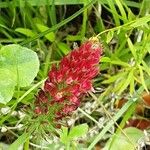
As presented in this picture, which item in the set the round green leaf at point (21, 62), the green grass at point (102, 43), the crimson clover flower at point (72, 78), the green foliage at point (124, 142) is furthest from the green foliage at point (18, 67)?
the green foliage at point (124, 142)

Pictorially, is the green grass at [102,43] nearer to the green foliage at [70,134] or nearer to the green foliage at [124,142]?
the green foliage at [124,142]

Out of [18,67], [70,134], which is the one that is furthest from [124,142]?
[18,67]

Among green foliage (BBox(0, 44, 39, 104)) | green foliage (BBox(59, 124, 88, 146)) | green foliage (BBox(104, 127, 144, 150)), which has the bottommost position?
green foliage (BBox(104, 127, 144, 150))

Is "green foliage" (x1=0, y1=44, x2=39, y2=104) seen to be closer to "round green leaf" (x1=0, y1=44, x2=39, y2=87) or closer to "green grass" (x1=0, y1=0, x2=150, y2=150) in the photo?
"round green leaf" (x1=0, y1=44, x2=39, y2=87)

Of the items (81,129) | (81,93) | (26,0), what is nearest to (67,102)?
(81,93)

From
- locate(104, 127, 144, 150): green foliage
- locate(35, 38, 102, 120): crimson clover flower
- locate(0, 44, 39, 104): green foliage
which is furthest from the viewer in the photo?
locate(104, 127, 144, 150): green foliage

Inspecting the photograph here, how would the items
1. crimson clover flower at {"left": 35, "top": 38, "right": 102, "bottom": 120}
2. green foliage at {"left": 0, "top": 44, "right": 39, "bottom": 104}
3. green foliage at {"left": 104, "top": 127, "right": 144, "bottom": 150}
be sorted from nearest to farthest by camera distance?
crimson clover flower at {"left": 35, "top": 38, "right": 102, "bottom": 120}
green foliage at {"left": 0, "top": 44, "right": 39, "bottom": 104}
green foliage at {"left": 104, "top": 127, "right": 144, "bottom": 150}

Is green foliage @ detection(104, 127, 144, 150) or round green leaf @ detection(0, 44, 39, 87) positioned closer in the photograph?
round green leaf @ detection(0, 44, 39, 87)

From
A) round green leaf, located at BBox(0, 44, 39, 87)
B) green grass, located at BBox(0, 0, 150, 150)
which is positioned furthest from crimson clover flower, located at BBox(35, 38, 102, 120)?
green grass, located at BBox(0, 0, 150, 150)
